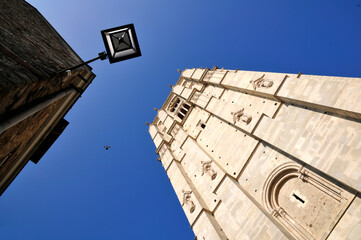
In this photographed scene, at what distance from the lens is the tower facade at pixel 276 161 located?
9.04m

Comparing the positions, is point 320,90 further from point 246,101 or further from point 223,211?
point 223,211

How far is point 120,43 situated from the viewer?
5.90m

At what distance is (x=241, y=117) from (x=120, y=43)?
11.2 m

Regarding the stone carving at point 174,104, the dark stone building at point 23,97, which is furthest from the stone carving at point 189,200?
the stone carving at point 174,104

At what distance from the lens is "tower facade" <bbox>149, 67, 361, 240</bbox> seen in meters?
9.04

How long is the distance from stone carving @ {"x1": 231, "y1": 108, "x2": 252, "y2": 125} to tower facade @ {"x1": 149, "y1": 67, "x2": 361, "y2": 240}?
0.08m

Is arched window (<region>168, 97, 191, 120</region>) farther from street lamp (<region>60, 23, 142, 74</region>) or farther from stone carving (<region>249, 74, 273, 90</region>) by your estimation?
street lamp (<region>60, 23, 142, 74</region>)

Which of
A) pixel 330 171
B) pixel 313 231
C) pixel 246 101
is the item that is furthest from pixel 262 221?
pixel 246 101

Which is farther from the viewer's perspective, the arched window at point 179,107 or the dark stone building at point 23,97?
the arched window at point 179,107

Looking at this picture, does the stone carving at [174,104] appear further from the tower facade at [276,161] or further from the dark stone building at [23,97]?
the dark stone building at [23,97]

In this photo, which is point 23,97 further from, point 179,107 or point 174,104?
point 174,104

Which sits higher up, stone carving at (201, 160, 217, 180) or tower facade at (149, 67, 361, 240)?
tower facade at (149, 67, 361, 240)

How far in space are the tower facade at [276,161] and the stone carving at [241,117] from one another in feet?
0.26

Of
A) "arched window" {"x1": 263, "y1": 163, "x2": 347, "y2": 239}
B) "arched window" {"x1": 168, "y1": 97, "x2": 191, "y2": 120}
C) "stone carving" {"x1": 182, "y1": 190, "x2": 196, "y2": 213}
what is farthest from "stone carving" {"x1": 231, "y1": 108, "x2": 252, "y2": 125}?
"arched window" {"x1": 168, "y1": 97, "x2": 191, "y2": 120}
